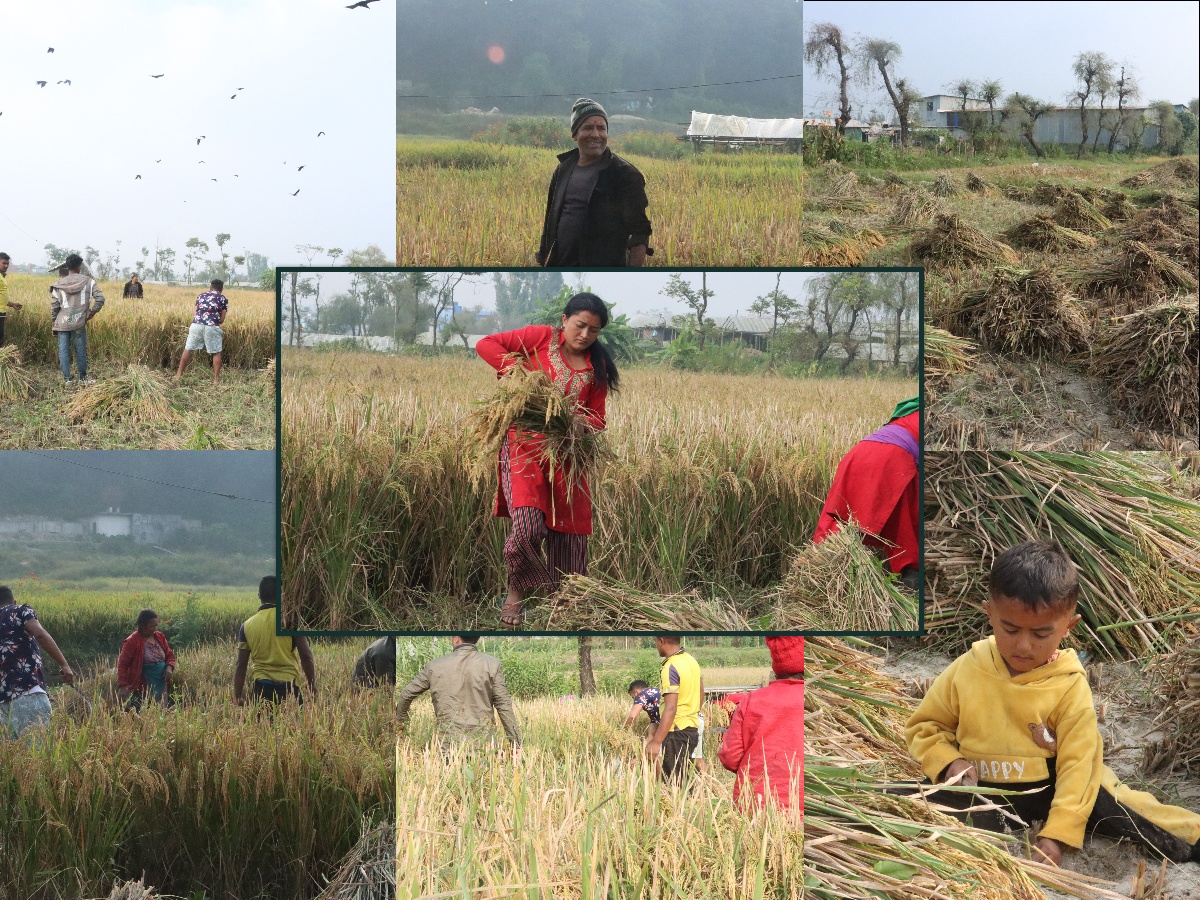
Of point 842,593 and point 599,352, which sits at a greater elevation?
point 599,352

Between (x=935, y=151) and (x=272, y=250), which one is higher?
(x=935, y=151)

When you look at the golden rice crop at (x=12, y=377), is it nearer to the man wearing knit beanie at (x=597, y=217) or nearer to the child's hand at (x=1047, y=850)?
the man wearing knit beanie at (x=597, y=217)

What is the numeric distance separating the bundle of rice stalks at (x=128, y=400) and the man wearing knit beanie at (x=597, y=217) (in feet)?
9.72

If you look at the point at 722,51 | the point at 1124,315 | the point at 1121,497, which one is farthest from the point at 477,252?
the point at 1124,315

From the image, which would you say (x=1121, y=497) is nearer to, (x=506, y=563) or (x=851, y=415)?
(x=851, y=415)

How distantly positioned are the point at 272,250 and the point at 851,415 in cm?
425

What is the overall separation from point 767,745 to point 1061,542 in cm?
209

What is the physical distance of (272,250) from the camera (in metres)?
5.98

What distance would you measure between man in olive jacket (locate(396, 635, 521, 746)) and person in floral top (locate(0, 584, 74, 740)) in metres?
2.20

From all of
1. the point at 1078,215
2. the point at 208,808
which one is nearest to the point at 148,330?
the point at 208,808

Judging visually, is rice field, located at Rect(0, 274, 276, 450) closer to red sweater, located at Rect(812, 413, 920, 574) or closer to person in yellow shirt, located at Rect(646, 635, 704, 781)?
person in yellow shirt, located at Rect(646, 635, 704, 781)

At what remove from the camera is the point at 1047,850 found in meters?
3.69

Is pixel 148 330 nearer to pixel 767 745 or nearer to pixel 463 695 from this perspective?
pixel 463 695

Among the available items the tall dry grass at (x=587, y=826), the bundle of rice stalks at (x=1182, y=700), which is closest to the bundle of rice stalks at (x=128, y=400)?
the tall dry grass at (x=587, y=826)
